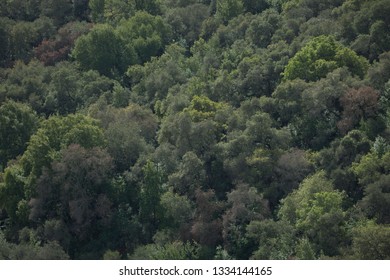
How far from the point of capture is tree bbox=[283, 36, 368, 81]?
76.0 meters

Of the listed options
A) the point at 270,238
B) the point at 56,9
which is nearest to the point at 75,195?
the point at 270,238

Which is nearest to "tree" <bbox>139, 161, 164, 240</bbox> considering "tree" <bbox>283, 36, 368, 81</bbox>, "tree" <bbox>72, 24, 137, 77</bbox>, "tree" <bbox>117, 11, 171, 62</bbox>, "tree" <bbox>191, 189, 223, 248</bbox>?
"tree" <bbox>191, 189, 223, 248</bbox>

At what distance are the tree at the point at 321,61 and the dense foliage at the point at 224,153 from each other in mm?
126

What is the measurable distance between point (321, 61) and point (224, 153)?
44.0 ft

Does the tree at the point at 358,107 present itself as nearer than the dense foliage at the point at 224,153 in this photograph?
No

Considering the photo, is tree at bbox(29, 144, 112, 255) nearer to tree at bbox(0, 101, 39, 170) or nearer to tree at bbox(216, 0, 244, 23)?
tree at bbox(0, 101, 39, 170)

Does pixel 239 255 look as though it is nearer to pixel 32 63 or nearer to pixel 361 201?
pixel 361 201

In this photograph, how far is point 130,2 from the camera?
10838cm

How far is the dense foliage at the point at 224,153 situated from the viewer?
6325 cm

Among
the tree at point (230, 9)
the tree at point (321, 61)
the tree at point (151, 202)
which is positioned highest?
the tree at point (321, 61)

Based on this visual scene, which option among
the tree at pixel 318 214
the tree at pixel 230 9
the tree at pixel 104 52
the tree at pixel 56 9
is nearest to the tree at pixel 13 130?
the tree at pixel 104 52

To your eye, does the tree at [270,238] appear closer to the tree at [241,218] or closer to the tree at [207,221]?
the tree at [241,218]

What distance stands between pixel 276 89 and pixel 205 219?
1501cm

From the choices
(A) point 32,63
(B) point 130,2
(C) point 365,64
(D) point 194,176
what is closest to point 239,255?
(D) point 194,176
